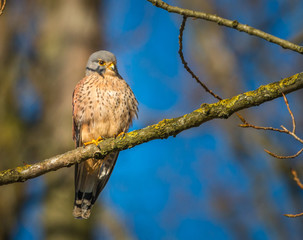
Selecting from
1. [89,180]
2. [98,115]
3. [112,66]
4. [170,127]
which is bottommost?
[170,127]

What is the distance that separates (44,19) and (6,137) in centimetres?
255

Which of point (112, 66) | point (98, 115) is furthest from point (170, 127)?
point (112, 66)

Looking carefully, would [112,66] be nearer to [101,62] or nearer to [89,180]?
[101,62]

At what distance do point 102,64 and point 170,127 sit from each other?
1.78 metres

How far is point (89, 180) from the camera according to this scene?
13.8 ft

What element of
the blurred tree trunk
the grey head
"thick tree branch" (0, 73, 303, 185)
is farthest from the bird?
the blurred tree trunk

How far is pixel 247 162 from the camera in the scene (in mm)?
6816

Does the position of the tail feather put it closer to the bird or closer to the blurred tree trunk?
the bird

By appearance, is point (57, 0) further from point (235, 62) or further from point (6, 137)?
point (235, 62)

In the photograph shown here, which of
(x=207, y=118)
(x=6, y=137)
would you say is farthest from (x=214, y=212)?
(x=207, y=118)

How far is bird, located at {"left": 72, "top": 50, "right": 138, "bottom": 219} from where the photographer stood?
151 inches

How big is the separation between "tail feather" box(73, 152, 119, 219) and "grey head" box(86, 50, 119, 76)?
2.79 feet

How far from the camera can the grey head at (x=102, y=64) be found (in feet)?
13.6

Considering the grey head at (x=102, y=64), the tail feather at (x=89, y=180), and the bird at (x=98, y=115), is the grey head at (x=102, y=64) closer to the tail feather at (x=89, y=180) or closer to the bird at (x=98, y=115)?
the bird at (x=98, y=115)
